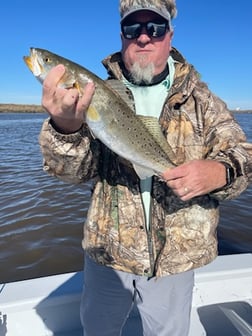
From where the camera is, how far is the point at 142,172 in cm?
264

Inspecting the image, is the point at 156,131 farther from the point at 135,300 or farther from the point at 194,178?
the point at 135,300

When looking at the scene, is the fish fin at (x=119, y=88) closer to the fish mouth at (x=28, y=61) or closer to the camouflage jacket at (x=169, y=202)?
the camouflage jacket at (x=169, y=202)

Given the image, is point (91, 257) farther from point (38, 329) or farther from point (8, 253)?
point (8, 253)

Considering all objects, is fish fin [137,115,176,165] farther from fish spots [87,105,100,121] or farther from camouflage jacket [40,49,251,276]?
fish spots [87,105,100,121]

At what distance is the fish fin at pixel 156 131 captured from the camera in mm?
2670

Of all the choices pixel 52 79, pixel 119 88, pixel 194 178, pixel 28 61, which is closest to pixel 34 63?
pixel 28 61

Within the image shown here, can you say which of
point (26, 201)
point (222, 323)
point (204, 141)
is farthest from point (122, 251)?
point (26, 201)

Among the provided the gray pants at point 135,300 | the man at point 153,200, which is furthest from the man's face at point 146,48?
the gray pants at point 135,300

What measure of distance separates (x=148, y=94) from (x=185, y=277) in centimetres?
156

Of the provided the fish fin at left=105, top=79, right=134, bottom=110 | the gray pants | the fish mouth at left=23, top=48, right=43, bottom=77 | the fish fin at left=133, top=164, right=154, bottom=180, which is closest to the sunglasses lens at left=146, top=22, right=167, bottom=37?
the fish fin at left=105, top=79, right=134, bottom=110

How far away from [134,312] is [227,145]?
269 cm

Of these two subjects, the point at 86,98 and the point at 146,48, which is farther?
the point at 146,48

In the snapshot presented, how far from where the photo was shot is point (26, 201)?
10.2 meters

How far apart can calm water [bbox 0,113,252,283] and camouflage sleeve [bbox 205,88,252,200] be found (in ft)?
16.5
